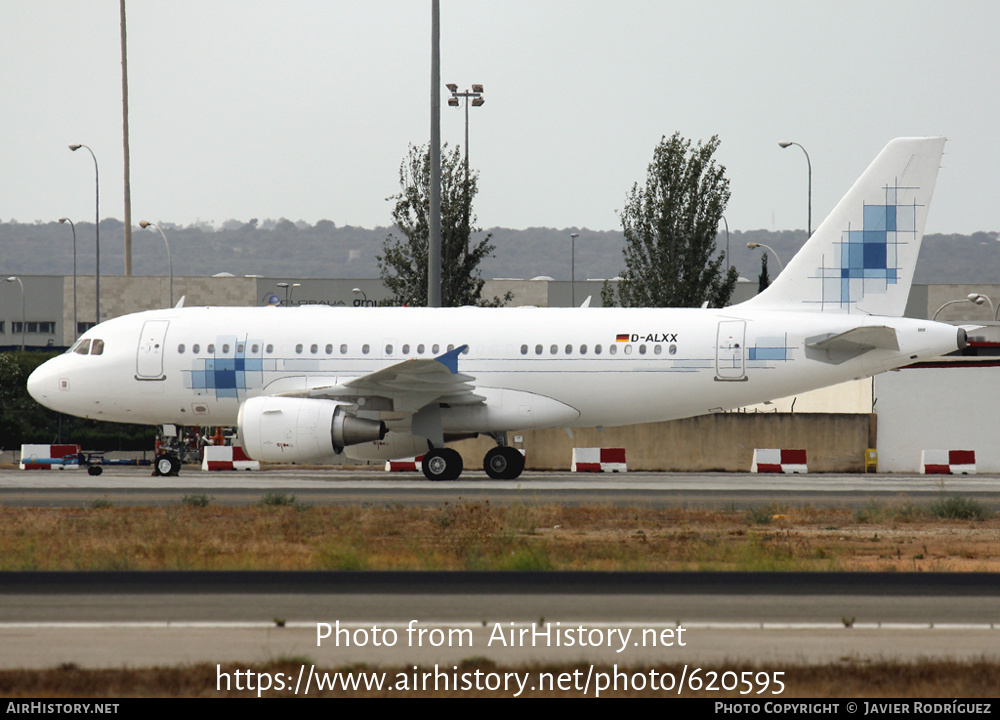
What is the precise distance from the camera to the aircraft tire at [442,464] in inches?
1144

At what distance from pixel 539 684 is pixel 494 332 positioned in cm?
2142

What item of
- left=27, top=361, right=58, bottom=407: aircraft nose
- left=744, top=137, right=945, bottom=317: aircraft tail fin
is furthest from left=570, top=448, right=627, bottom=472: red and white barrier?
left=27, top=361, right=58, bottom=407: aircraft nose

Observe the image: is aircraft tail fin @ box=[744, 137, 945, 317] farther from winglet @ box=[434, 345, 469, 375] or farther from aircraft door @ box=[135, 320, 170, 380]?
aircraft door @ box=[135, 320, 170, 380]

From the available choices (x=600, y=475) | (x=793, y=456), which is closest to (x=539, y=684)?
(x=600, y=475)

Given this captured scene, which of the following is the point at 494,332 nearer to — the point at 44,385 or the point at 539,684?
the point at 44,385

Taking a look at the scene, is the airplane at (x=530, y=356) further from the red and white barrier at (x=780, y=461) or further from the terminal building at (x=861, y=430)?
the terminal building at (x=861, y=430)

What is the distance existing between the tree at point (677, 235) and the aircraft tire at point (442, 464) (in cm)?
2271

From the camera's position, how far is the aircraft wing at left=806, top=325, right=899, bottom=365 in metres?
27.3

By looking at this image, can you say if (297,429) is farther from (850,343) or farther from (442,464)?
(850,343)

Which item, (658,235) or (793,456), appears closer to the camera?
(793,456)

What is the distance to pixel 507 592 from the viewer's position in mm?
12312

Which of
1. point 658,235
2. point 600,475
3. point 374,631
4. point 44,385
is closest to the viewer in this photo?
point 374,631

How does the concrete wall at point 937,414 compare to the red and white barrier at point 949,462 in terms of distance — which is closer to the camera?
the red and white barrier at point 949,462

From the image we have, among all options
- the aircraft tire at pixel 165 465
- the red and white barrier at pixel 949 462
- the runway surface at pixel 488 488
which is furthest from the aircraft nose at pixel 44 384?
the red and white barrier at pixel 949 462
